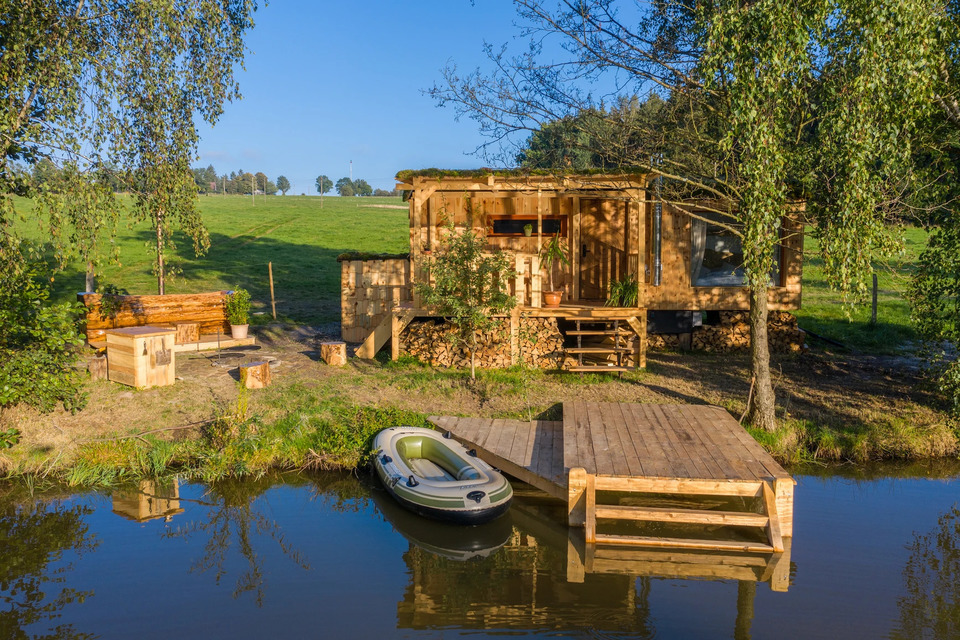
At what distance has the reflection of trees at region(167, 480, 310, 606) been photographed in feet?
25.3

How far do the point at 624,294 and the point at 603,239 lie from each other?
2690 millimetres

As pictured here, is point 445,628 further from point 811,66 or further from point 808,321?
point 808,321

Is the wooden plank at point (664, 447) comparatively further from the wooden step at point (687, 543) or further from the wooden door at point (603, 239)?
the wooden door at point (603, 239)

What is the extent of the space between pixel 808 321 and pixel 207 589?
16338 millimetres

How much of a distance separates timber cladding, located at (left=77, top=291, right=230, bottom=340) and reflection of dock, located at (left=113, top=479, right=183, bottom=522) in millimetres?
6164

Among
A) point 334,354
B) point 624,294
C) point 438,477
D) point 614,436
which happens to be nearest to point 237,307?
point 334,354

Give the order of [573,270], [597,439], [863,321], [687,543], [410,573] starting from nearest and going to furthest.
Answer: [410,573]
[687,543]
[597,439]
[573,270]
[863,321]

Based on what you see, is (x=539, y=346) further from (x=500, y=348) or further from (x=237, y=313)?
(x=237, y=313)

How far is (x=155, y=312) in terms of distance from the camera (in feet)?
51.4

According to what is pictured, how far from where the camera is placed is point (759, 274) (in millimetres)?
9297

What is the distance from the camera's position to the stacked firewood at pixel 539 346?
14055mm

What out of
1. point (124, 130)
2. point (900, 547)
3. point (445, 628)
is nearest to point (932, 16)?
point (900, 547)

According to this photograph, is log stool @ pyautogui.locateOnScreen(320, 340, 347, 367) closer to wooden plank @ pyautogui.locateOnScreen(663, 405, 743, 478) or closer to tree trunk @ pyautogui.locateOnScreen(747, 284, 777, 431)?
wooden plank @ pyautogui.locateOnScreen(663, 405, 743, 478)

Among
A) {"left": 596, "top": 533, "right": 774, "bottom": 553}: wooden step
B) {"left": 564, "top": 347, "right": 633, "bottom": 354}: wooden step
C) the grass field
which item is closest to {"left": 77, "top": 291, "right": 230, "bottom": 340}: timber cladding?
the grass field
